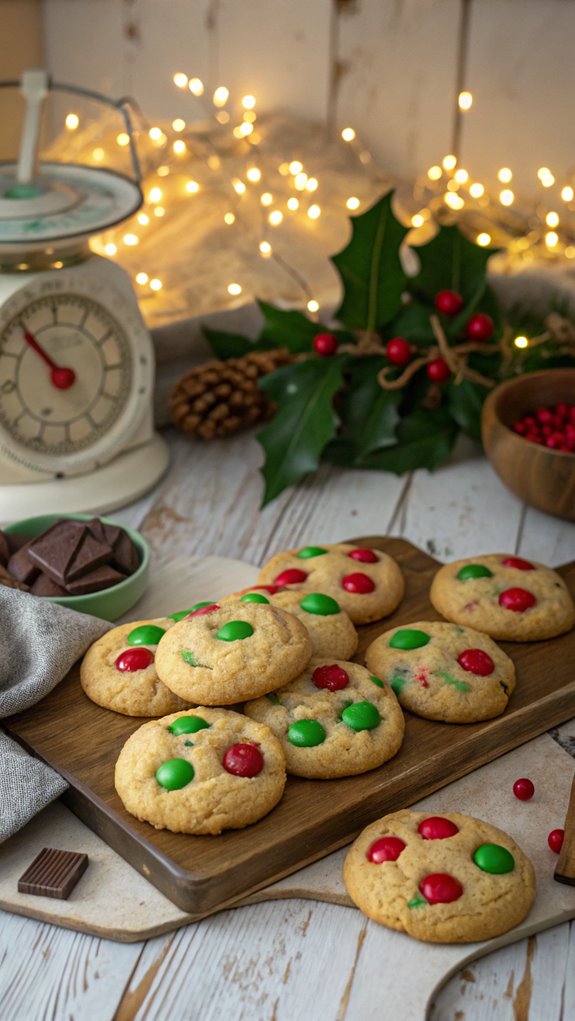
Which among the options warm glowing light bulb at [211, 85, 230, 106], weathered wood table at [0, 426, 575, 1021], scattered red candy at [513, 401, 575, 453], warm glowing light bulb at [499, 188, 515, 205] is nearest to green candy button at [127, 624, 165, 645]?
weathered wood table at [0, 426, 575, 1021]

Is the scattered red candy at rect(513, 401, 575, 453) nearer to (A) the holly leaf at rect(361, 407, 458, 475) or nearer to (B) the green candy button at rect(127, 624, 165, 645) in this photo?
(A) the holly leaf at rect(361, 407, 458, 475)

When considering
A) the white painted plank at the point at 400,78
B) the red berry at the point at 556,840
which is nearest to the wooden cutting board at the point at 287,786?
the red berry at the point at 556,840

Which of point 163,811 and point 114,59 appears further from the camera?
point 114,59

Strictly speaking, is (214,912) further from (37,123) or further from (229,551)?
(37,123)

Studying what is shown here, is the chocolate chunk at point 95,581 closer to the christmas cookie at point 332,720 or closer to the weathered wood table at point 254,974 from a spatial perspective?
the christmas cookie at point 332,720

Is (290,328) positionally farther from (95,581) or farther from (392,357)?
(95,581)

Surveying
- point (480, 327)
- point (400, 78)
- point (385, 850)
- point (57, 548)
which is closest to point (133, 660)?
point (57, 548)

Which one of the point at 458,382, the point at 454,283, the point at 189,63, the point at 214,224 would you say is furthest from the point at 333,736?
the point at 189,63
